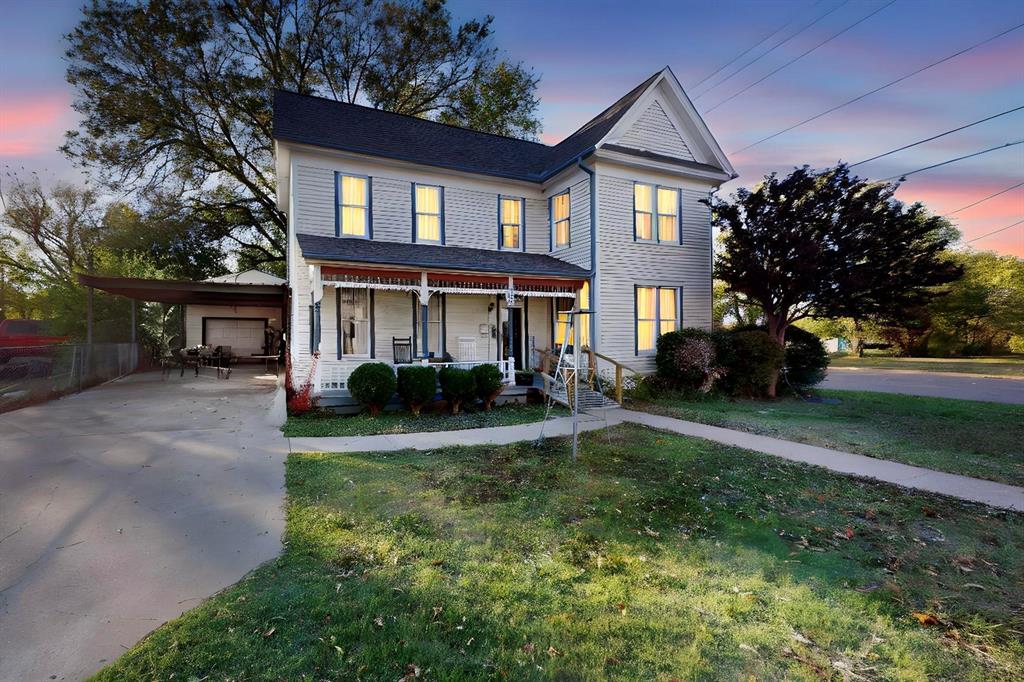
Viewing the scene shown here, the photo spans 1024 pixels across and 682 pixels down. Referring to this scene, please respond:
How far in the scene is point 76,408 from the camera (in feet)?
35.0

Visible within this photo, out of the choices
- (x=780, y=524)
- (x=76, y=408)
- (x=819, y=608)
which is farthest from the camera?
(x=76, y=408)

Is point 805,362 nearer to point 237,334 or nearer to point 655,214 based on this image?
point 655,214

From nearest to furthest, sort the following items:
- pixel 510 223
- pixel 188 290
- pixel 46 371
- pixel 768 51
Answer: pixel 46 371 → pixel 510 223 → pixel 768 51 → pixel 188 290

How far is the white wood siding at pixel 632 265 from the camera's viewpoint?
13625 mm

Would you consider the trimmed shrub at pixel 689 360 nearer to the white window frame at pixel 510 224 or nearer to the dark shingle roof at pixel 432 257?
the dark shingle roof at pixel 432 257

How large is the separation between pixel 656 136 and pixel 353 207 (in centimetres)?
948

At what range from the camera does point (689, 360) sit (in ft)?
43.2

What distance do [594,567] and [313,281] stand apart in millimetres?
9337

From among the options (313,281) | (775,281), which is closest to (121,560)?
(313,281)

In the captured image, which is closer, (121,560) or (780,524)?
(121,560)

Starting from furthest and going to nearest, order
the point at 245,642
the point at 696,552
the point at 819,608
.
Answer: the point at 696,552, the point at 819,608, the point at 245,642

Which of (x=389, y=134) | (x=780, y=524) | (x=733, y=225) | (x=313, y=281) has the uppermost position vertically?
(x=389, y=134)

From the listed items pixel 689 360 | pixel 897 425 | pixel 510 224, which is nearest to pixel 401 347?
pixel 510 224

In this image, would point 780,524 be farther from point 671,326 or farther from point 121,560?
point 671,326
